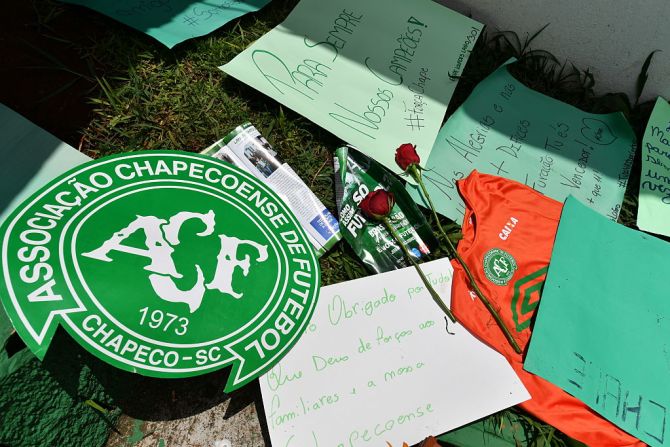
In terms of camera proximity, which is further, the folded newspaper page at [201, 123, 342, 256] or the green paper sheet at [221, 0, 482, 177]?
the green paper sheet at [221, 0, 482, 177]

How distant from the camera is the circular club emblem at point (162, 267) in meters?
0.88

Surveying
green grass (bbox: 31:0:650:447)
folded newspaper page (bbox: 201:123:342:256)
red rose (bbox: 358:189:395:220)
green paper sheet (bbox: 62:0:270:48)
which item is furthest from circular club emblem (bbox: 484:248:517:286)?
green paper sheet (bbox: 62:0:270:48)

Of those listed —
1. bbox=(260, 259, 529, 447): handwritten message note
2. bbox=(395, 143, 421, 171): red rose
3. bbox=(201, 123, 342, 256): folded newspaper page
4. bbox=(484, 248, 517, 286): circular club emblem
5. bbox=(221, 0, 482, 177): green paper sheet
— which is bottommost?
bbox=(260, 259, 529, 447): handwritten message note

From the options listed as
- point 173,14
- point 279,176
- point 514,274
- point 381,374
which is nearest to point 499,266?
point 514,274

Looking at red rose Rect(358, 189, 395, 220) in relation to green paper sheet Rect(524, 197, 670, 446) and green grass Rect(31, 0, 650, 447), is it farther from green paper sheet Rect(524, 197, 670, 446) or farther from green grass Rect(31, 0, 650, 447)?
green paper sheet Rect(524, 197, 670, 446)

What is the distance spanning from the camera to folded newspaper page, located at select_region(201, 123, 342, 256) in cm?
125

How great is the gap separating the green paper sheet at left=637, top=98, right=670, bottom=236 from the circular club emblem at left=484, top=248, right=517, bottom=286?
0.48 metres

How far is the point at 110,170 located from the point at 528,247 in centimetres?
105

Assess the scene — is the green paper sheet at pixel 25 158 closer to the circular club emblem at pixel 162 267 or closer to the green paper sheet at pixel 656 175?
the circular club emblem at pixel 162 267

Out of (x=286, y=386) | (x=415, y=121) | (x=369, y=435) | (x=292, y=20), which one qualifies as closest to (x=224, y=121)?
(x=292, y=20)

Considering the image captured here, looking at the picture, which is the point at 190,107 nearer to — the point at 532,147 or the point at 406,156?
the point at 406,156

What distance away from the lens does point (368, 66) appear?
4.84ft

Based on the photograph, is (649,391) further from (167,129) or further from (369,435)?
(167,129)

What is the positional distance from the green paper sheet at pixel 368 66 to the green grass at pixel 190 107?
0.07 metres
